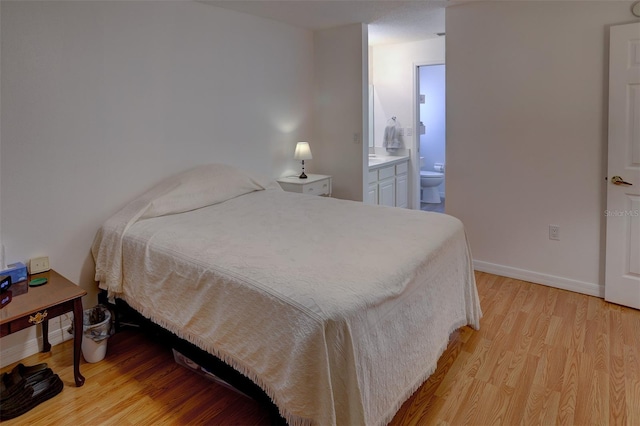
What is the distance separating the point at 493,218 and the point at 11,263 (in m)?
3.51

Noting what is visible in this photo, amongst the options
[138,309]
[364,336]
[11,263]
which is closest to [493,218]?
[364,336]

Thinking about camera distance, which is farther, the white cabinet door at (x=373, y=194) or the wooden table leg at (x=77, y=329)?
the white cabinet door at (x=373, y=194)

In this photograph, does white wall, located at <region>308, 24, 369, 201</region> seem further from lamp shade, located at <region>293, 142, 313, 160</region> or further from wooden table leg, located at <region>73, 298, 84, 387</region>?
wooden table leg, located at <region>73, 298, 84, 387</region>

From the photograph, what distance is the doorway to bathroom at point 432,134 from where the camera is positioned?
633 cm

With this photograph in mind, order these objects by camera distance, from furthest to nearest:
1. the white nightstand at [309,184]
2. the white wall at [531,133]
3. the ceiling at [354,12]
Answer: the white nightstand at [309,184]
the ceiling at [354,12]
the white wall at [531,133]

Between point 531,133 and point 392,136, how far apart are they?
236cm

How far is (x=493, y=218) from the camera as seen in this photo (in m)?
3.51

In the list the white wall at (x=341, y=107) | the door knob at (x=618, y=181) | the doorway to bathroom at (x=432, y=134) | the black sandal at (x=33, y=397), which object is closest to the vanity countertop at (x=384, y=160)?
the white wall at (x=341, y=107)

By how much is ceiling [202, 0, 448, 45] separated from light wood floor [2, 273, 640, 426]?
8.73ft

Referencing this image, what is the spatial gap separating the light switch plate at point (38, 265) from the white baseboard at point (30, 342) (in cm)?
36

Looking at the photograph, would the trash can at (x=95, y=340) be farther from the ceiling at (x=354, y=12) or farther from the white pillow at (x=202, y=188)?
the ceiling at (x=354, y=12)

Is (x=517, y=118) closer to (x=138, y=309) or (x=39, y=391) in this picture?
(x=138, y=309)

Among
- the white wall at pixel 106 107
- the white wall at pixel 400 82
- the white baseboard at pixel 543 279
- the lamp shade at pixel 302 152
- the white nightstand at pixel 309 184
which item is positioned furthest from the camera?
the white wall at pixel 400 82

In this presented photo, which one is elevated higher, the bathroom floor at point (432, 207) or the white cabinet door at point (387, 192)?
the white cabinet door at point (387, 192)
